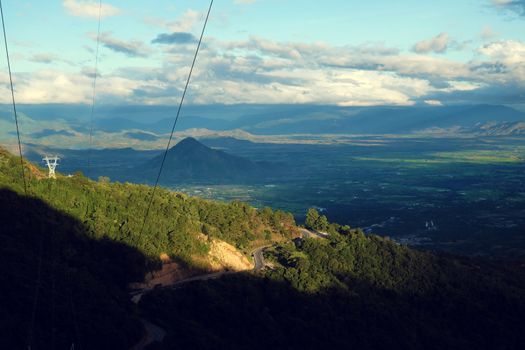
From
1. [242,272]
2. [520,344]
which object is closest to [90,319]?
[242,272]

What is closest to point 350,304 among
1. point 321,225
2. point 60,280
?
point 321,225

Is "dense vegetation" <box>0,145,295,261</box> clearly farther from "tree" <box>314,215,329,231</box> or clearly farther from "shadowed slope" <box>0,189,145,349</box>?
"tree" <box>314,215,329,231</box>

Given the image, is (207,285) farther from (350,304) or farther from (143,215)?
(350,304)

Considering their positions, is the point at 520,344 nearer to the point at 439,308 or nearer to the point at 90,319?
the point at 439,308

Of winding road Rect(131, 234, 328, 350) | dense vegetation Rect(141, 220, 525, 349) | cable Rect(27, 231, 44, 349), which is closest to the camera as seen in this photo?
cable Rect(27, 231, 44, 349)

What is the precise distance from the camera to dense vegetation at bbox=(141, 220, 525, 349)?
91.4 metres

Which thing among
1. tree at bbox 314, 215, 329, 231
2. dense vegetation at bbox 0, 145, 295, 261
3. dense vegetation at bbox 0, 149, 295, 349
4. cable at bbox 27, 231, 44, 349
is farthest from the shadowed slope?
tree at bbox 314, 215, 329, 231

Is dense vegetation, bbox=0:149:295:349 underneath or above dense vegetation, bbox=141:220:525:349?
above

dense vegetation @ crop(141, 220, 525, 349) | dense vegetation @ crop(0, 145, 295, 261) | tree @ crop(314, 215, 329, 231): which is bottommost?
dense vegetation @ crop(141, 220, 525, 349)

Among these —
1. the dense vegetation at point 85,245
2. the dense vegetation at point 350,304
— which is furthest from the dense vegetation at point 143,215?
the dense vegetation at point 350,304

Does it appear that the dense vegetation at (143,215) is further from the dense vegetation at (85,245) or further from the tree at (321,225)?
the tree at (321,225)

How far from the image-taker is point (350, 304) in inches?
4149

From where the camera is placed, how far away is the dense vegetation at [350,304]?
300 feet

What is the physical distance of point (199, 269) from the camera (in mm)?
104312
